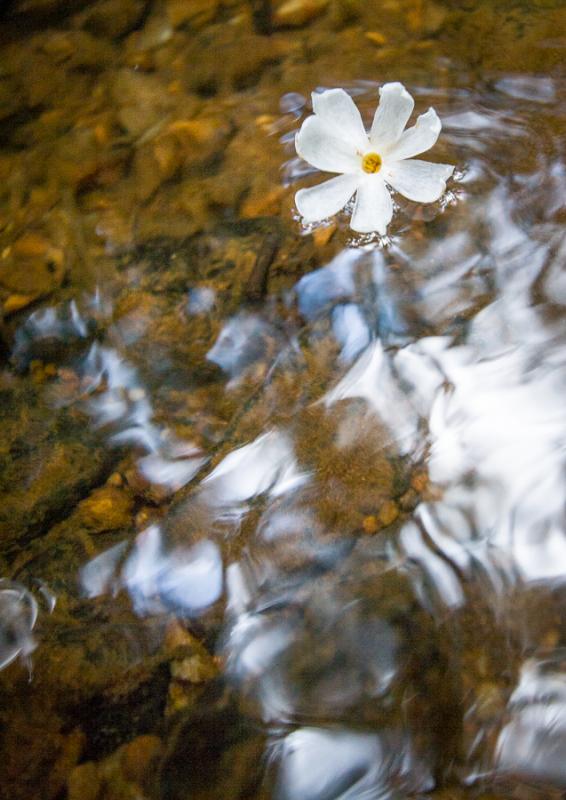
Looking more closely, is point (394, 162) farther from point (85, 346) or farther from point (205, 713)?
point (205, 713)

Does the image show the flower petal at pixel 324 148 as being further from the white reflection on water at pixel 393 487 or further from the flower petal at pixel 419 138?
the white reflection on water at pixel 393 487

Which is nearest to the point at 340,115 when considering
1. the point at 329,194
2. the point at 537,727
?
the point at 329,194

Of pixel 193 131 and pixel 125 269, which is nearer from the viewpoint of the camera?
pixel 125 269

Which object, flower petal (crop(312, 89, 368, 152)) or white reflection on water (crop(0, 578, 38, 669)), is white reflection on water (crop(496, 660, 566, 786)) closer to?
white reflection on water (crop(0, 578, 38, 669))

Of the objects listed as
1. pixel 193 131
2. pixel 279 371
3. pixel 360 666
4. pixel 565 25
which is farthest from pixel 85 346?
pixel 565 25

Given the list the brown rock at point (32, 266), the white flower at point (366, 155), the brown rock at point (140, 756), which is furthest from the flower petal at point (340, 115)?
the brown rock at point (140, 756)

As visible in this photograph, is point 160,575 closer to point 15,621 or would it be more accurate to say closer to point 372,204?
point 15,621
